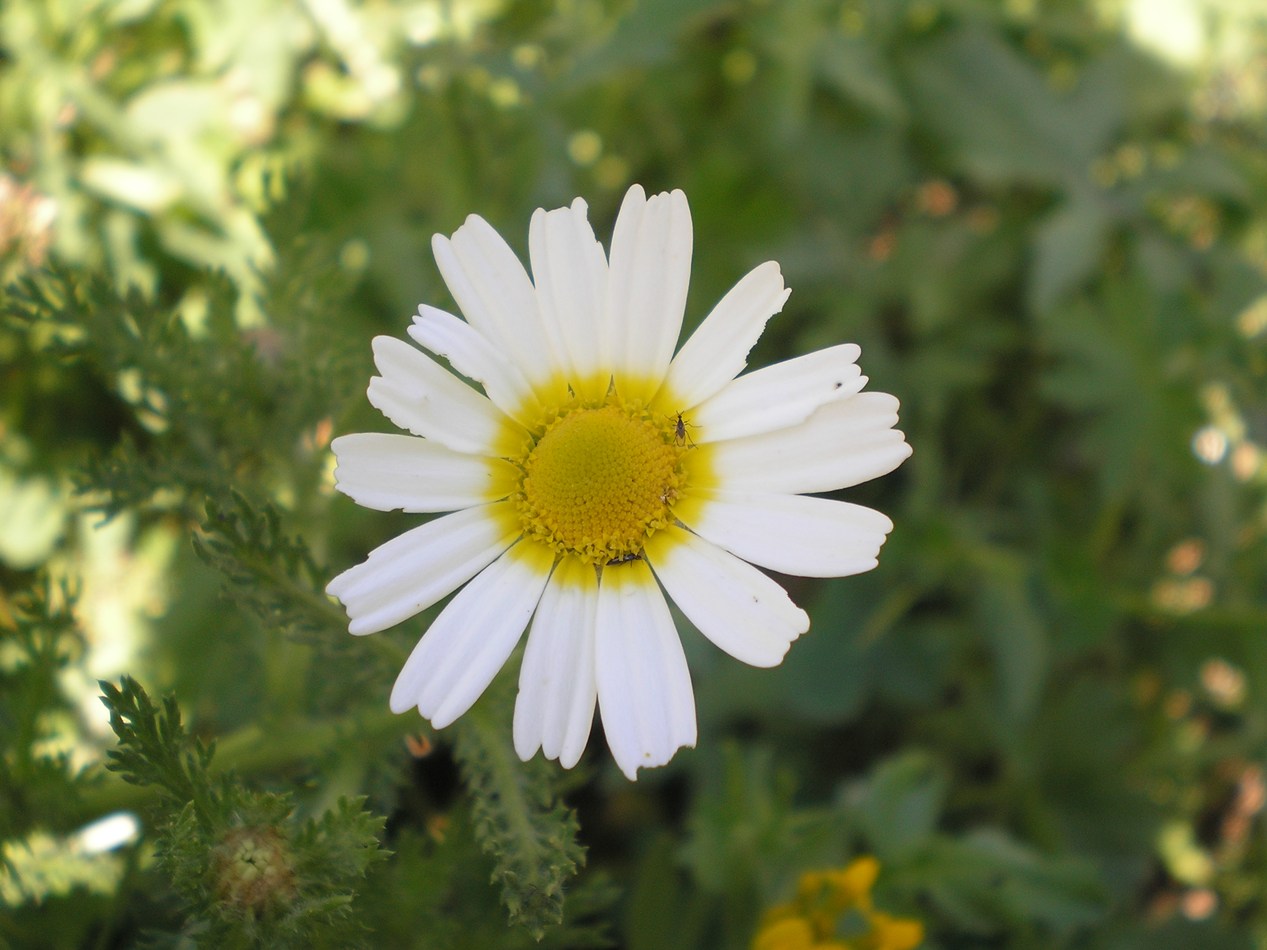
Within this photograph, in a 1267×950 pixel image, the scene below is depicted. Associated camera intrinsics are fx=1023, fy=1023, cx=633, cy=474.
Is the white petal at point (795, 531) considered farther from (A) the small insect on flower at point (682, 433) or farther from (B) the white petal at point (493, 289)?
(B) the white petal at point (493, 289)

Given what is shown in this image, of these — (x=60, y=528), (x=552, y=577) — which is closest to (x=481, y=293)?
(x=552, y=577)

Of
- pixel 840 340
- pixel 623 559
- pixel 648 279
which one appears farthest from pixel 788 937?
pixel 840 340

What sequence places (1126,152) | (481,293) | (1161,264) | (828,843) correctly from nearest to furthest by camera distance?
1. (481,293)
2. (828,843)
3. (1161,264)
4. (1126,152)

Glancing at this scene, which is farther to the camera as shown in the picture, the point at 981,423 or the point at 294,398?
the point at 981,423

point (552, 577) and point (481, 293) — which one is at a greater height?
point (481, 293)

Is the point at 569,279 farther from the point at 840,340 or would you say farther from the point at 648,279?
the point at 840,340

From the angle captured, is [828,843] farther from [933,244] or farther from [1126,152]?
[1126,152]

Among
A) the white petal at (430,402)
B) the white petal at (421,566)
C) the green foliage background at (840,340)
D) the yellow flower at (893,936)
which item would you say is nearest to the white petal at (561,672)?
the white petal at (421,566)
